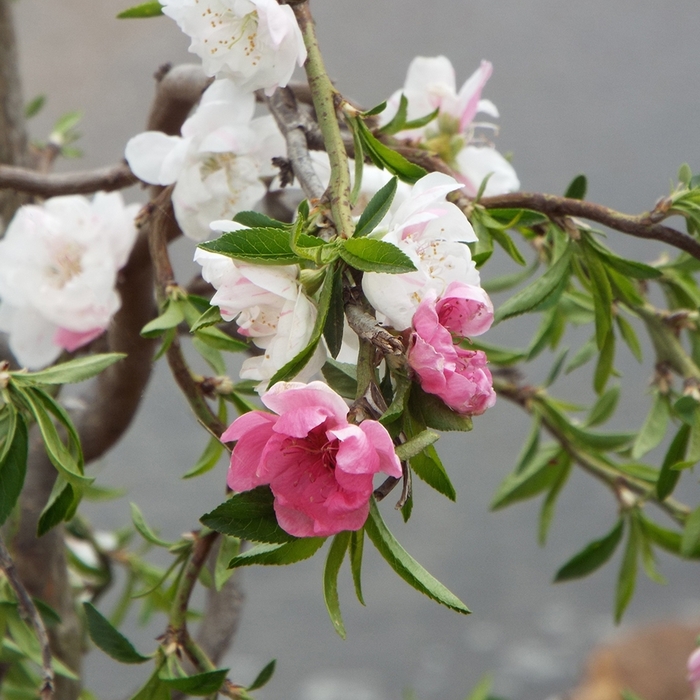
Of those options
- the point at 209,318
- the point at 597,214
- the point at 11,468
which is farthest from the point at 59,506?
the point at 597,214

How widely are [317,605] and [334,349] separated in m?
1.81

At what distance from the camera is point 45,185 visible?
1.90 feet

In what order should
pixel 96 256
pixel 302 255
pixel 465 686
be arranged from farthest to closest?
pixel 465 686
pixel 96 256
pixel 302 255

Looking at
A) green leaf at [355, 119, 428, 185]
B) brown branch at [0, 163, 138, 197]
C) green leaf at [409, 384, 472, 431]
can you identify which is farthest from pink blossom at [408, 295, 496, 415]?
brown branch at [0, 163, 138, 197]

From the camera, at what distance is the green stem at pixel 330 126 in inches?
12.1

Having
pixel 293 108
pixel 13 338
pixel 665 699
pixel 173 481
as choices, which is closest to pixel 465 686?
pixel 665 699

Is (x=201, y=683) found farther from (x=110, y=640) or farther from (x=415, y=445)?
(x=415, y=445)

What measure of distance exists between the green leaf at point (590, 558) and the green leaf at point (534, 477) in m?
0.06

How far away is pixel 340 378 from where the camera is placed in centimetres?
30

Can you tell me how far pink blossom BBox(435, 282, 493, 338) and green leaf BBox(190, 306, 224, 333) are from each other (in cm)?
8

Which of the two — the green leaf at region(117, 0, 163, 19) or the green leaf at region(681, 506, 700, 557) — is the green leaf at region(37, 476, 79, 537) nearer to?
the green leaf at region(117, 0, 163, 19)

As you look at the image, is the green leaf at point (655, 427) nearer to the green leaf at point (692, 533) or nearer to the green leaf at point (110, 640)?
the green leaf at point (692, 533)

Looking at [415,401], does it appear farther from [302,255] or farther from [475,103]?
[475,103]

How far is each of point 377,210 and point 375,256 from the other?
0.12 feet
